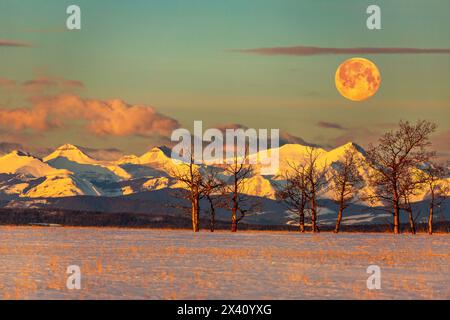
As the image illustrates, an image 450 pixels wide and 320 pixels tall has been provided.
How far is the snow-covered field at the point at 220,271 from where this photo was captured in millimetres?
27984

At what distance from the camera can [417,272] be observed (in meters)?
35.6

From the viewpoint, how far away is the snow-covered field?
28.0 meters

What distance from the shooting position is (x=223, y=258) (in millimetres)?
42188

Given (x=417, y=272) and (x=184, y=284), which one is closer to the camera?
(x=184, y=284)

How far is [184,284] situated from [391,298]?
22.6ft

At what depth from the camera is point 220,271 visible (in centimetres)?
3488

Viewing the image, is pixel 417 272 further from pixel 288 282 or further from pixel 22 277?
pixel 22 277

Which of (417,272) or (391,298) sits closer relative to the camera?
(391,298)
